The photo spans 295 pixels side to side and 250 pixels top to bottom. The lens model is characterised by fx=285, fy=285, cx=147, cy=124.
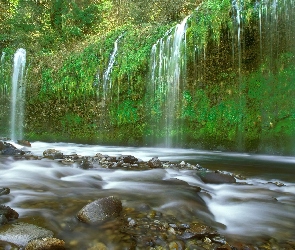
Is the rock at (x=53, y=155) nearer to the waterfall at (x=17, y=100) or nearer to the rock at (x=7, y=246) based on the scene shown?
the rock at (x=7, y=246)

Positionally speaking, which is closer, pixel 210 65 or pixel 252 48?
pixel 252 48

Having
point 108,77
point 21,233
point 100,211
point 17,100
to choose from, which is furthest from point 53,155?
point 17,100

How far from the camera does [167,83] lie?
31.5 feet

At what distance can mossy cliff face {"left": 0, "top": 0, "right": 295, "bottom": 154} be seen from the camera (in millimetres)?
7664

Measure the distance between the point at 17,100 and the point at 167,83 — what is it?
765 centimetres

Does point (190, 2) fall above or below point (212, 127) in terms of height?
above

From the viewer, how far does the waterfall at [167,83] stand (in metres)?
9.30

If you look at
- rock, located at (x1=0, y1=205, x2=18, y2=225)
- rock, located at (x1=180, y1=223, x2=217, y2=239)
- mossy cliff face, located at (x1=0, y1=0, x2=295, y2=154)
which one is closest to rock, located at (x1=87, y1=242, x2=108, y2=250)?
rock, located at (x1=180, y1=223, x2=217, y2=239)

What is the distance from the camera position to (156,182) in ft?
14.1

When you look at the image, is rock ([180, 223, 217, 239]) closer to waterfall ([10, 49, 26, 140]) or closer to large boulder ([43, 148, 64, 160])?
large boulder ([43, 148, 64, 160])

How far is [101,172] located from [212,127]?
456 centimetres

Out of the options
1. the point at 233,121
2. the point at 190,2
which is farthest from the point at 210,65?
the point at 190,2

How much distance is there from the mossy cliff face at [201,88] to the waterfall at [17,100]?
897 millimetres

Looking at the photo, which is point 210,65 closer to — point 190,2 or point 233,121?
point 233,121
